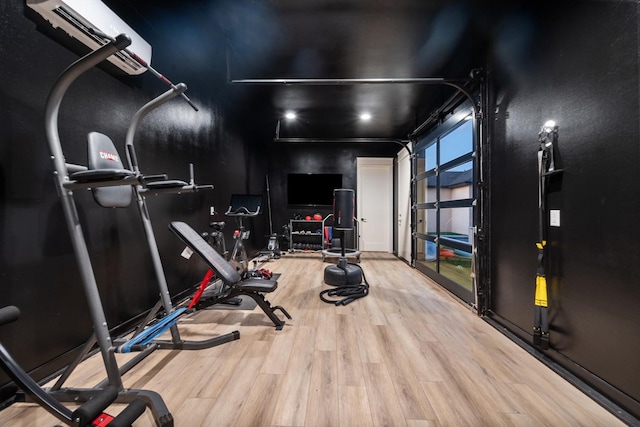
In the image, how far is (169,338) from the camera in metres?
2.03

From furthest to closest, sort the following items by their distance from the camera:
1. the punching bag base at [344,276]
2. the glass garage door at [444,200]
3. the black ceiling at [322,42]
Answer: the punching bag base at [344,276] < the glass garage door at [444,200] < the black ceiling at [322,42]

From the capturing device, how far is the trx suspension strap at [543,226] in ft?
5.41

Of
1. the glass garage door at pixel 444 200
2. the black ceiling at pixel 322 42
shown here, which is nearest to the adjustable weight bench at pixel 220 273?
the black ceiling at pixel 322 42

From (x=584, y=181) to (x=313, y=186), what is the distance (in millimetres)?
5223

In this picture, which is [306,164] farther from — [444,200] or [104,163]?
[104,163]

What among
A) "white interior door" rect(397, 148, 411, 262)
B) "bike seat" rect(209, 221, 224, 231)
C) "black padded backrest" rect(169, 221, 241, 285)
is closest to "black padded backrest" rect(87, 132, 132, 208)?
"black padded backrest" rect(169, 221, 241, 285)

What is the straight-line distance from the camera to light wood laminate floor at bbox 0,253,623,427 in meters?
1.22

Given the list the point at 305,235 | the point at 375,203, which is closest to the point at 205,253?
the point at 305,235

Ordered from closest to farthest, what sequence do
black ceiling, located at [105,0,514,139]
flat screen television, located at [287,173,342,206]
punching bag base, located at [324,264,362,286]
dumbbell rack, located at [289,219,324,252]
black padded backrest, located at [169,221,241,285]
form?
black padded backrest, located at [169,221,241,285]
black ceiling, located at [105,0,514,139]
punching bag base, located at [324,264,362,286]
dumbbell rack, located at [289,219,324,252]
flat screen television, located at [287,173,342,206]

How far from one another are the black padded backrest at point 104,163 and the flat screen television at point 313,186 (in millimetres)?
4899

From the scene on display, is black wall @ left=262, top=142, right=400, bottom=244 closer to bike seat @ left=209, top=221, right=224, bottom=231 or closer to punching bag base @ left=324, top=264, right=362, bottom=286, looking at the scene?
punching bag base @ left=324, top=264, right=362, bottom=286

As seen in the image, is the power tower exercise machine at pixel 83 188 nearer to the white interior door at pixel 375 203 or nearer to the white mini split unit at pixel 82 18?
the white mini split unit at pixel 82 18

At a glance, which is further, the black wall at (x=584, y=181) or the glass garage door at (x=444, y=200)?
the glass garage door at (x=444, y=200)

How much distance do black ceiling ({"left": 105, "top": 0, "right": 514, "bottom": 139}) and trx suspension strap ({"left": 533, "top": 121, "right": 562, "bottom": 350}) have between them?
134cm
